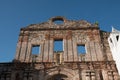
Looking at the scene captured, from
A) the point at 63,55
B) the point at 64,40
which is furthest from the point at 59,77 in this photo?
the point at 64,40

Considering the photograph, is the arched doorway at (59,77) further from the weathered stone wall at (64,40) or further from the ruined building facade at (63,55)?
the weathered stone wall at (64,40)

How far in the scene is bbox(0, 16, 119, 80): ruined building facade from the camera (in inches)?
624

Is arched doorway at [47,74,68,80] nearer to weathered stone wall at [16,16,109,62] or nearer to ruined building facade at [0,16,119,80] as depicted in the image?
ruined building facade at [0,16,119,80]

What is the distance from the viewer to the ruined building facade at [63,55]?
15852 mm

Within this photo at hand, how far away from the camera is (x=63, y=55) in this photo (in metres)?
17.1

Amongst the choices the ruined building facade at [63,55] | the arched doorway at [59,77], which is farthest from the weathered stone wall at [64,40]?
the arched doorway at [59,77]

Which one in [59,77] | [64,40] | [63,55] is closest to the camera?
[59,77]

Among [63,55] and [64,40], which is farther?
[64,40]

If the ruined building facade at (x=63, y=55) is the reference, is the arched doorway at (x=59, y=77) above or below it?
below

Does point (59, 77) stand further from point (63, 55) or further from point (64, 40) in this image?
point (64, 40)

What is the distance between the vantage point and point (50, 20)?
797 inches

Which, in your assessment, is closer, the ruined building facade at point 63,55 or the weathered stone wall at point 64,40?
the ruined building facade at point 63,55

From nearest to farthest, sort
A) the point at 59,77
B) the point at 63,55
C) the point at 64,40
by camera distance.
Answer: the point at 59,77 → the point at 63,55 → the point at 64,40

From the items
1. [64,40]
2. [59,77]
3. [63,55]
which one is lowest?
[59,77]
